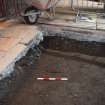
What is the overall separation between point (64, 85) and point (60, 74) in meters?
0.34

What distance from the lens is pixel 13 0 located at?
19.5ft

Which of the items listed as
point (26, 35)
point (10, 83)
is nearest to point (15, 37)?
point (26, 35)

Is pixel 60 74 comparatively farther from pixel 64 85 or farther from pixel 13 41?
pixel 13 41

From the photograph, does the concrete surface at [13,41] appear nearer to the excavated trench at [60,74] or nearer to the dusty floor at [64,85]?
the excavated trench at [60,74]

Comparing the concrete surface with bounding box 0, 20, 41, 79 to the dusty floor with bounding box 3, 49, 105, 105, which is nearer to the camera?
the dusty floor with bounding box 3, 49, 105, 105

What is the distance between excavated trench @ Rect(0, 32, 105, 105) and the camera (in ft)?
11.6

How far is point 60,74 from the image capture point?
4.16 meters

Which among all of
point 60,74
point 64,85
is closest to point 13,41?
point 60,74

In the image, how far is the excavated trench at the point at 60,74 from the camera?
3.55 meters

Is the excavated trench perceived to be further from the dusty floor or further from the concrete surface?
the concrete surface

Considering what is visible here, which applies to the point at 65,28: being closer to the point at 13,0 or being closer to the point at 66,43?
the point at 66,43

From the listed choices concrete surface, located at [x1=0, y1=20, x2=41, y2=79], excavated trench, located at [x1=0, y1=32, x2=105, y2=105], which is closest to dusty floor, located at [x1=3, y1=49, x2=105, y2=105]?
excavated trench, located at [x1=0, y1=32, x2=105, y2=105]

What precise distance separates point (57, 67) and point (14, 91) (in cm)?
97

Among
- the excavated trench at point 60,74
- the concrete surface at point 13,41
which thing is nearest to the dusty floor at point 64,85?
the excavated trench at point 60,74
